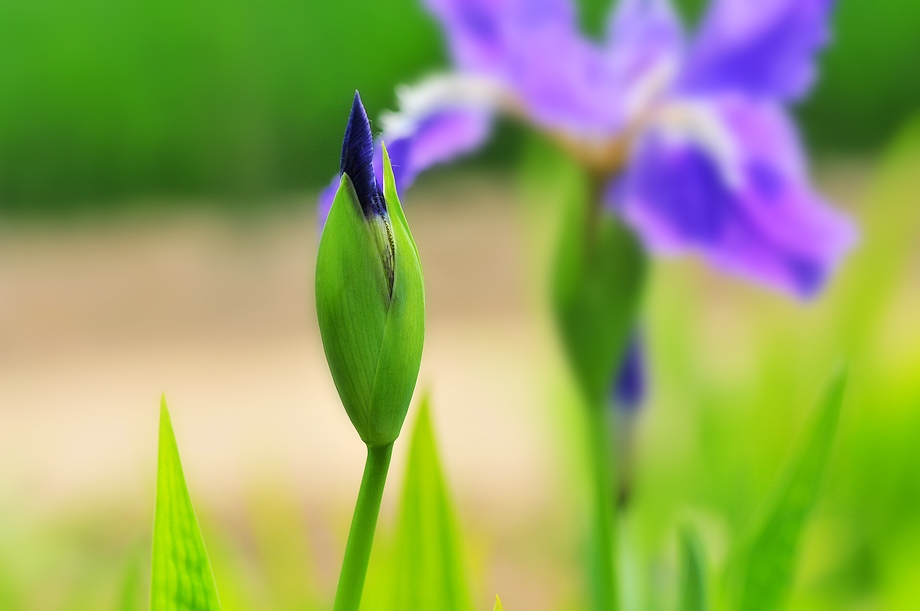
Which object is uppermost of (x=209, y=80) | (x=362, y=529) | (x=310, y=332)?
(x=209, y=80)

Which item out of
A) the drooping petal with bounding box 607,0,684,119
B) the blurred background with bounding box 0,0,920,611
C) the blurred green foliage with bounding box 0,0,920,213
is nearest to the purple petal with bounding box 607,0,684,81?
the drooping petal with bounding box 607,0,684,119

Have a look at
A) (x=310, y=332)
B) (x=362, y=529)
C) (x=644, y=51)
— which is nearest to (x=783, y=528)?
(x=362, y=529)

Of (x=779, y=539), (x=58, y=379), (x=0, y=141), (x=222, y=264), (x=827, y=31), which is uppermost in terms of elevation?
(x=0, y=141)

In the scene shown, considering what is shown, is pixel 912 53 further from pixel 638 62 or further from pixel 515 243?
pixel 638 62

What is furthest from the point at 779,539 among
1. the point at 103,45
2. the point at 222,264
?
the point at 103,45

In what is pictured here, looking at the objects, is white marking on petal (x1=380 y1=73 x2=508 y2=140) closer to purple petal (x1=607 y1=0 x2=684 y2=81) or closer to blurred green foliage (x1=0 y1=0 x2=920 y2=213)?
purple petal (x1=607 y1=0 x2=684 y2=81)

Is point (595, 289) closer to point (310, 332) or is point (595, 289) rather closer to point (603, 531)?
point (603, 531)
